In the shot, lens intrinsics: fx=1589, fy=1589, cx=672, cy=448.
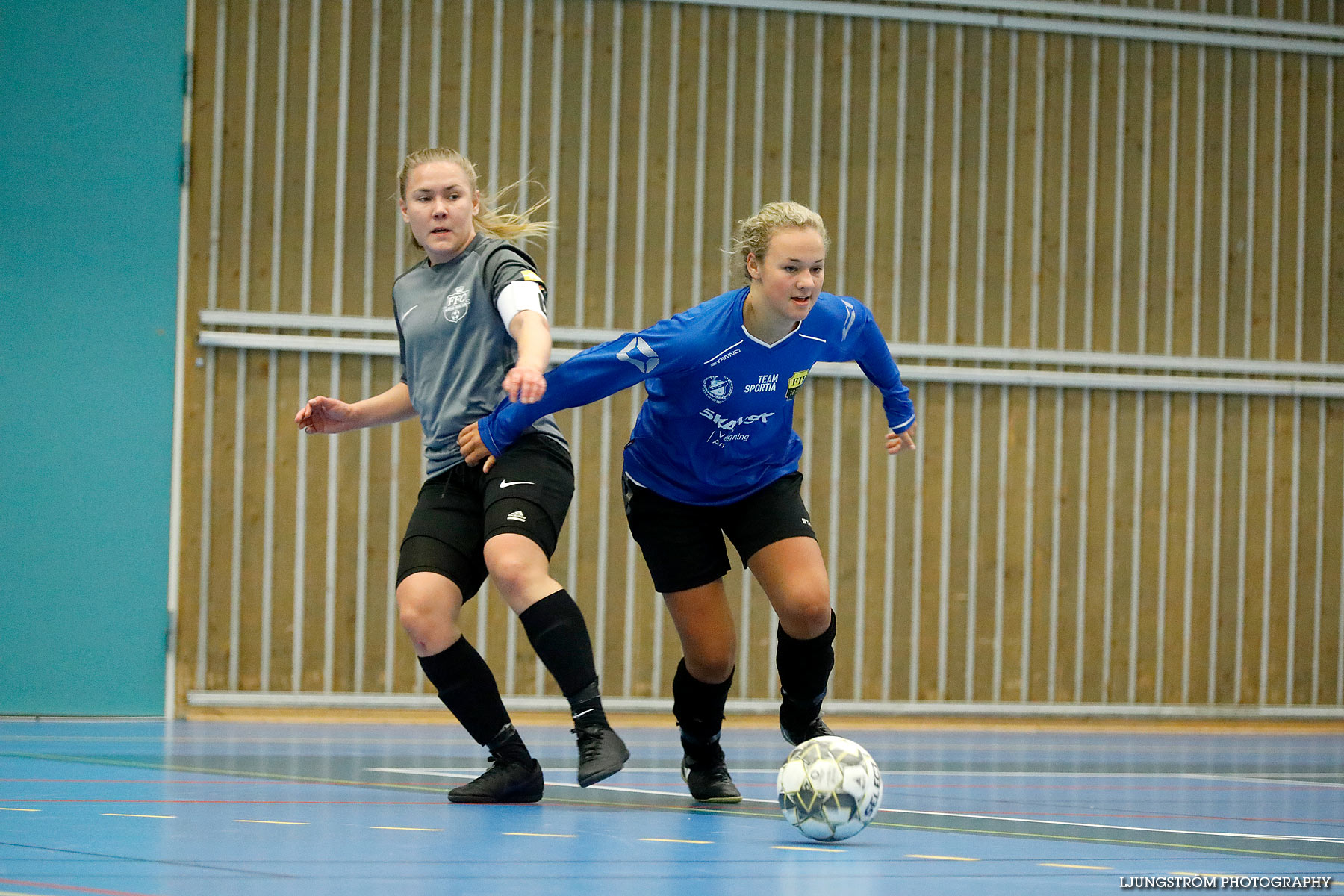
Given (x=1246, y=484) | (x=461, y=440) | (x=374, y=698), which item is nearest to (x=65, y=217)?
(x=374, y=698)

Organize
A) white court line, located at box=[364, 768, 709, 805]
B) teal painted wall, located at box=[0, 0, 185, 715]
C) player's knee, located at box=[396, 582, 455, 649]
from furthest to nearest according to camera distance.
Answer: teal painted wall, located at box=[0, 0, 185, 715]
white court line, located at box=[364, 768, 709, 805]
player's knee, located at box=[396, 582, 455, 649]

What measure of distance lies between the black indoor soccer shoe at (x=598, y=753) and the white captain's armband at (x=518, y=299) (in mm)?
1057

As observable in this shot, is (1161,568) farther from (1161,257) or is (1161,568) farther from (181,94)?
(181,94)

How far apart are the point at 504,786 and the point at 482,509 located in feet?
2.44

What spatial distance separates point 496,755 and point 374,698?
504 cm

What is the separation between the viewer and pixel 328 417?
4.62 meters

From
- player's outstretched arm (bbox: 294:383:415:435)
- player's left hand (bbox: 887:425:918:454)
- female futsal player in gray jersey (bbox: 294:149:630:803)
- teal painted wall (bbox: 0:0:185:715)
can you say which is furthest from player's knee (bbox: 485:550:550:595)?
teal painted wall (bbox: 0:0:185:715)

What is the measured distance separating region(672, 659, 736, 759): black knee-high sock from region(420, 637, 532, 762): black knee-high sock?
49 centimetres

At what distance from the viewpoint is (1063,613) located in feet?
33.6

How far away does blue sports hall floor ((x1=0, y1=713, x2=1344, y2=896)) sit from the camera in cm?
282

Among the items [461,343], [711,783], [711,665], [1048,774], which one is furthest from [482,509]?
[1048,774]

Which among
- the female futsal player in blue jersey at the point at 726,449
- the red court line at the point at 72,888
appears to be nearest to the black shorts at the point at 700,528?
the female futsal player in blue jersey at the point at 726,449

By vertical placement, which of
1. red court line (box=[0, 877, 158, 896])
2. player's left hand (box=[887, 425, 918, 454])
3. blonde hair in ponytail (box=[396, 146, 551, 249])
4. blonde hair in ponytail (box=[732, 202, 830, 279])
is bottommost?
red court line (box=[0, 877, 158, 896])

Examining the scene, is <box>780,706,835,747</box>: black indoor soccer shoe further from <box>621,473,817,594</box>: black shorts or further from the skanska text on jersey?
the skanska text on jersey
